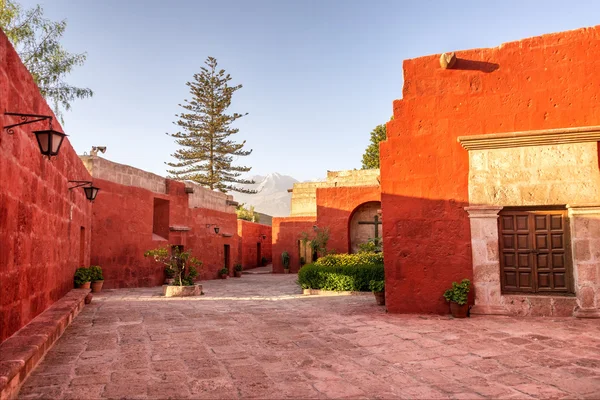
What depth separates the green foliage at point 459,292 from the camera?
665 cm

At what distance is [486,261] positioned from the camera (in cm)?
680

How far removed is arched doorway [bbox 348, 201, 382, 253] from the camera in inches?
655

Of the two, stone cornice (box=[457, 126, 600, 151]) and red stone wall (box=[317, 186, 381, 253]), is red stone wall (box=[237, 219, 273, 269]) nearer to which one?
red stone wall (box=[317, 186, 381, 253])

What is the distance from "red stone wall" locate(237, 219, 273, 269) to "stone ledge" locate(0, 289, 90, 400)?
60.7 feet

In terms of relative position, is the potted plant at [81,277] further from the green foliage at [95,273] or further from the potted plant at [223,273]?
the potted plant at [223,273]

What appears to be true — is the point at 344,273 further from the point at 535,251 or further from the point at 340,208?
the point at 340,208

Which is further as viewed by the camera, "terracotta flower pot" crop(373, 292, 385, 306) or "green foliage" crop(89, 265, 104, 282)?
"green foliage" crop(89, 265, 104, 282)

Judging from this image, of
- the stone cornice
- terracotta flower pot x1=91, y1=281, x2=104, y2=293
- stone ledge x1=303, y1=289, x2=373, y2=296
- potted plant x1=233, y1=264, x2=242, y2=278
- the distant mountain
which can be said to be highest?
the distant mountain

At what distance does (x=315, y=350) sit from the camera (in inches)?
185

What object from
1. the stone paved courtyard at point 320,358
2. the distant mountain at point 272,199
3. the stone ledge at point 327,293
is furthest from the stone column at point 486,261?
the distant mountain at point 272,199

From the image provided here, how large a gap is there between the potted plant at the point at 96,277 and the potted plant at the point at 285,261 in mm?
10950

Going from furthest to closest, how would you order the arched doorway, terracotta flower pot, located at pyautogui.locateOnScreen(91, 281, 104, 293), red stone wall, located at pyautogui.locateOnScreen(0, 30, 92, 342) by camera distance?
the arched doorway, terracotta flower pot, located at pyautogui.locateOnScreen(91, 281, 104, 293), red stone wall, located at pyautogui.locateOnScreen(0, 30, 92, 342)

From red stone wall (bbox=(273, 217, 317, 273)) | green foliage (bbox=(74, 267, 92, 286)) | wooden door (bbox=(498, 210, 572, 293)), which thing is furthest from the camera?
red stone wall (bbox=(273, 217, 317, 273))

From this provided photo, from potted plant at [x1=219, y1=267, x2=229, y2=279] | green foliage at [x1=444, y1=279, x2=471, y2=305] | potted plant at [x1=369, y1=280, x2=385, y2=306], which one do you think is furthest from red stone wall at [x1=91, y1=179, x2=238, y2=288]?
green foliage at [x1=444, y1=279, x2=471, y2=305]
